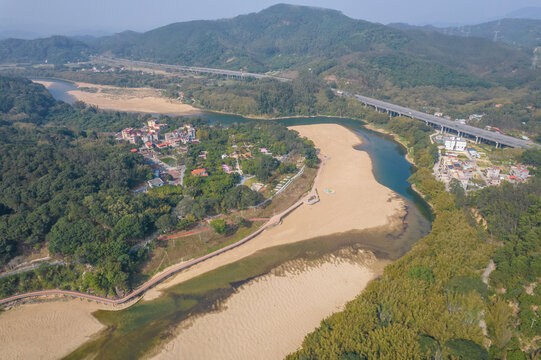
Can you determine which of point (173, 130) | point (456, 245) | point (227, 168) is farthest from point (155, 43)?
point (456, 245)

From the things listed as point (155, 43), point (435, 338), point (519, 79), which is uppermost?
point (155, 43)

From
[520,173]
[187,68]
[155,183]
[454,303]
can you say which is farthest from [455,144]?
[187,68]

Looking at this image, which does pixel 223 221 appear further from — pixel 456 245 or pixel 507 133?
pixel 507 133

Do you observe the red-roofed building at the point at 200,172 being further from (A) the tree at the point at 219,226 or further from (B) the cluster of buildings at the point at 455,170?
(B) the cluster of buildings at the point at 455,170

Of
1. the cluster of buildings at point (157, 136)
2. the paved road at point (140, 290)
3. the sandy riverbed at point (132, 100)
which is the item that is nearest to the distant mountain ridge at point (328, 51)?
the sandy riverbed at point (132, 100)

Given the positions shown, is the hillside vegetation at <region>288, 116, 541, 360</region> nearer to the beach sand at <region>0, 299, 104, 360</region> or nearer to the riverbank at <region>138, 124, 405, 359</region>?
the riverbank at <region>138, 124, 405, 359</region>

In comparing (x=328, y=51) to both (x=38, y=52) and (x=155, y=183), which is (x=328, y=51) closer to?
(x=155, y=183)

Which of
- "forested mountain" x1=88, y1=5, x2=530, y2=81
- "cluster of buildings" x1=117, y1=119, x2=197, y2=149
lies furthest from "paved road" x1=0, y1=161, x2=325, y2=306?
"forested mountain" x1=88, y1=5, x2=530, y2=81
